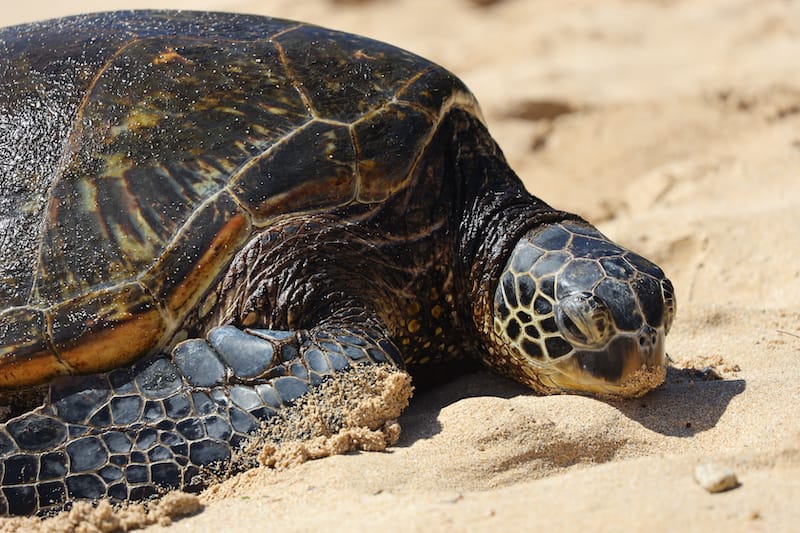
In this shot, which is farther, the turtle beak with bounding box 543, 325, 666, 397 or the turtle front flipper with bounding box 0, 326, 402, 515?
the turtle beak with bounding box 543, 325, 666, 397

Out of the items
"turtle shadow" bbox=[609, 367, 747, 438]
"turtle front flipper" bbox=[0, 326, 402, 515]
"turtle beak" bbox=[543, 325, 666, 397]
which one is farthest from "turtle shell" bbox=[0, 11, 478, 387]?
"turtle shadow" bbox=[609, 367, 747, 438]

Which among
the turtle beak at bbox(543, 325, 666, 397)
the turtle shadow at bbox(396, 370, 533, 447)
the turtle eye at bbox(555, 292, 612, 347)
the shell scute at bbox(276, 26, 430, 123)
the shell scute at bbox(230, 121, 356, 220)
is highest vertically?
the shell scute at bbox(276, 26, 430, 123)

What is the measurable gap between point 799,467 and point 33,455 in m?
1.92

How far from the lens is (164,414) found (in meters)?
2.38

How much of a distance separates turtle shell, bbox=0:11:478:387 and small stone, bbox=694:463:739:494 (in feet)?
4.36

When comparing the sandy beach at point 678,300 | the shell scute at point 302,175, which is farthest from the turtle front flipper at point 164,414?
the shell scute at point 302,175

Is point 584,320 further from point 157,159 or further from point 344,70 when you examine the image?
point 157,159

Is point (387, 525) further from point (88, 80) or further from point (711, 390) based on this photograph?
point (88, 80)

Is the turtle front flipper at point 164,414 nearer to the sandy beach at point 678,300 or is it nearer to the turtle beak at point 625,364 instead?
the sandy beach at point 678,300

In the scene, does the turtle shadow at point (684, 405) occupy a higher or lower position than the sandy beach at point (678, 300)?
lower

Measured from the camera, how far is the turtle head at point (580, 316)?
2.60m

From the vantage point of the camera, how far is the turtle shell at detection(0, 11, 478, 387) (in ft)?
8.46

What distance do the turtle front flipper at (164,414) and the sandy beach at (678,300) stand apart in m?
0.14

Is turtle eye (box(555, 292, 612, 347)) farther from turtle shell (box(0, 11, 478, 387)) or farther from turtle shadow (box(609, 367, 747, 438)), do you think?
turtle shell (box(0, 11, 478, 387))
